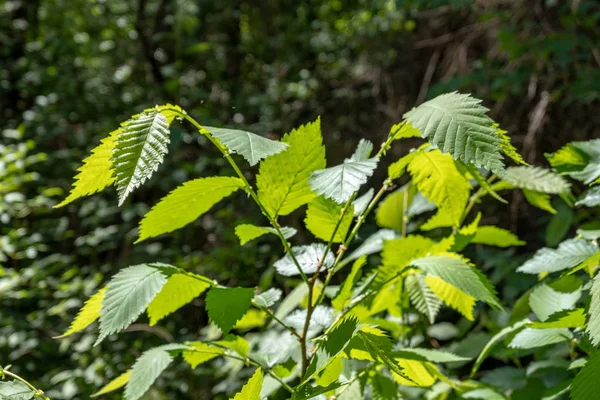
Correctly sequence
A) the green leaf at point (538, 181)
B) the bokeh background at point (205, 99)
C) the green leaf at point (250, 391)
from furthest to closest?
1. the bokeh background at point (205, 99)
2. the green leaf at point (538, 181)
3. the green leaf at point (250, 391)

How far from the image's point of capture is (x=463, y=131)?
614 millimetres

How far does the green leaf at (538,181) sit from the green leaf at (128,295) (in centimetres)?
60

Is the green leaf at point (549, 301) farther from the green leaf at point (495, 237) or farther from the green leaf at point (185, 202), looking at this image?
the green leaf at point (185, 202)

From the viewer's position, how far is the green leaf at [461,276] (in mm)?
722

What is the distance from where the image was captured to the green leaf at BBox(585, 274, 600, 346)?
1.92ft

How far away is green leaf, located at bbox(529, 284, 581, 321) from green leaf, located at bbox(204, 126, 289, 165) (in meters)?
0.53

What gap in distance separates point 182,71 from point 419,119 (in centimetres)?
390

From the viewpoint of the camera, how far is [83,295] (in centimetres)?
286

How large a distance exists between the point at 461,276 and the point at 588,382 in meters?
0.20

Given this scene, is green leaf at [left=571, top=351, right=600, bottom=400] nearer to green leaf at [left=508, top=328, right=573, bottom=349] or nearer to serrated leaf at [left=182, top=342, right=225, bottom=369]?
green leaf at [left=508, top=328, right=573, bottom=349]

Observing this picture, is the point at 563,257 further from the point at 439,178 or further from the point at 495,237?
the point at 439,178

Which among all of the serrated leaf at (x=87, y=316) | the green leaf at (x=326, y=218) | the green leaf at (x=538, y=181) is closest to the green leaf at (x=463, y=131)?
the green leaf at (x=326, y=218)

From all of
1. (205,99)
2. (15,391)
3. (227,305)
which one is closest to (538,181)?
(227,305)

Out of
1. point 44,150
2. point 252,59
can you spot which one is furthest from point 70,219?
point 252,59
